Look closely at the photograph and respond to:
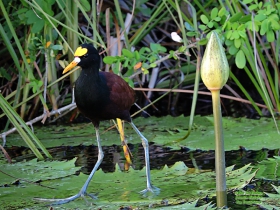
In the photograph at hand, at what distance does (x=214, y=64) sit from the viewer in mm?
1761

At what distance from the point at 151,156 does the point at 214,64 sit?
2.08 metres

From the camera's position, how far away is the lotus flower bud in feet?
5.79

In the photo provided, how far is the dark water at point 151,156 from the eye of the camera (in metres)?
3.51

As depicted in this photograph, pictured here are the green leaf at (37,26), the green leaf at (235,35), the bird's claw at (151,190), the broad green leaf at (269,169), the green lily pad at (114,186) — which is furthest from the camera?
the green leaf at (37,26)

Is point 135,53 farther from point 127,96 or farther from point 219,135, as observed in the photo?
point 219,135

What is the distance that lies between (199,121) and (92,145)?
2.74ft

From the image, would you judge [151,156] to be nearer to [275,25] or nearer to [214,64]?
[275,25]

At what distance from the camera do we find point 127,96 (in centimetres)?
341

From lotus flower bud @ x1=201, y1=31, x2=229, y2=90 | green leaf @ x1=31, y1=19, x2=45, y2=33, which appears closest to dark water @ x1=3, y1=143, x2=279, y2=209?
green leaf @ x1=31, y1=19, x2=45, y2=33

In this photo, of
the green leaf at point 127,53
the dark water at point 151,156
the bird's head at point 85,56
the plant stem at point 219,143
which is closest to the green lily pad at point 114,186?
the dark water at point 151,156

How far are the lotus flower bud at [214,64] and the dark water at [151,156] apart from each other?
1.63 m

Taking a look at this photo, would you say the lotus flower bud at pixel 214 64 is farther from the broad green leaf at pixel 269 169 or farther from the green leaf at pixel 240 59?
the green leaf at pixel 240 59

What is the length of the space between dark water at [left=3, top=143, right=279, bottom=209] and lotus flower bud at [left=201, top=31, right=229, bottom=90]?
1632 millimetres

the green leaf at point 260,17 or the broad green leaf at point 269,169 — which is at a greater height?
the green leaf at point 260,17
